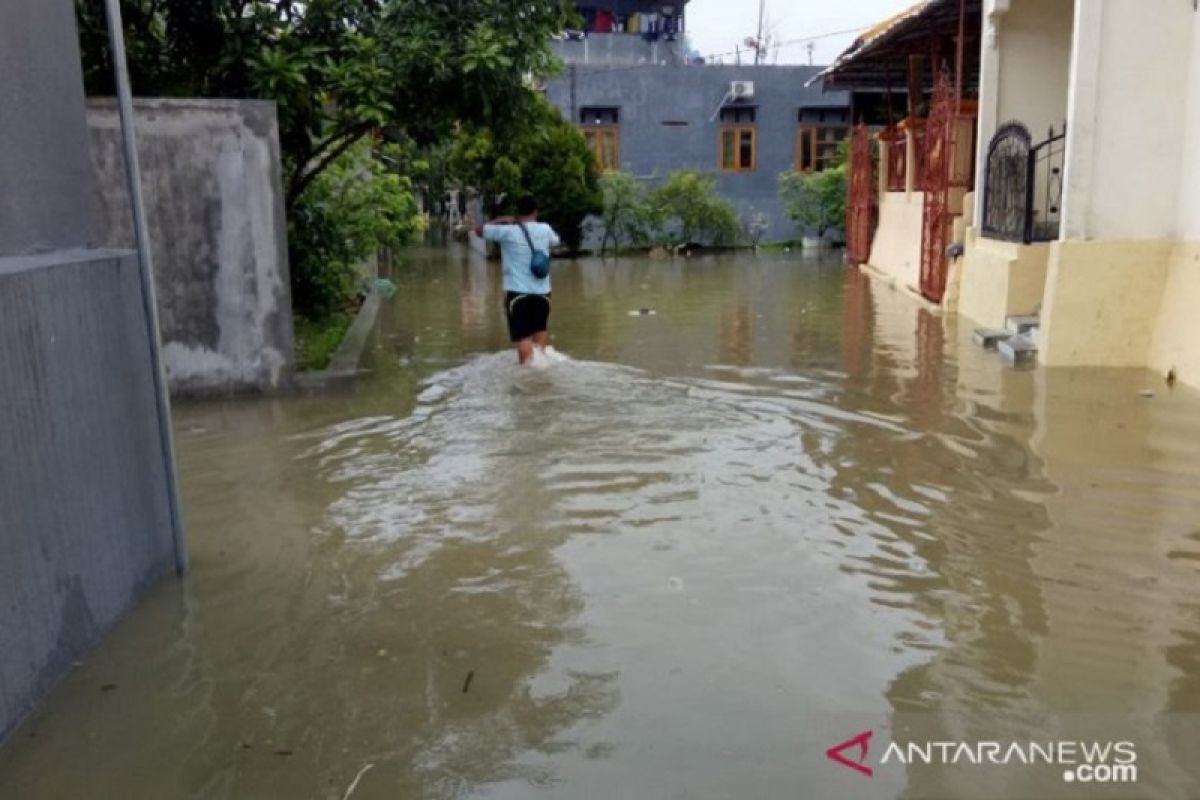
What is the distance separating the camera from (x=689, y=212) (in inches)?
1110

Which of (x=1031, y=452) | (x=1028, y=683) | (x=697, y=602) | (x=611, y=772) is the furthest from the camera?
(x=1031, y=452)

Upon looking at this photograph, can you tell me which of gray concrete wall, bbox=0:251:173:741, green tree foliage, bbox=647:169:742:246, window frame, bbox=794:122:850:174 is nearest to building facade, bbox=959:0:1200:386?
gray concrete wall, bbox=0:251:173:741

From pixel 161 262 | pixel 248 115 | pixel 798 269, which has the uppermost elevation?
pixel 248 115

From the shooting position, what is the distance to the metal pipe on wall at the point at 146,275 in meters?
4.12

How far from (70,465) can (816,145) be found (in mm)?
28996

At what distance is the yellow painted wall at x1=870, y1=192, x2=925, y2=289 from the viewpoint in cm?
1662

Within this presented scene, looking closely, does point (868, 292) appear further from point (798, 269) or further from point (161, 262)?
point (161, 262)

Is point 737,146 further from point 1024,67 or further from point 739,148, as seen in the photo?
point 1024,67

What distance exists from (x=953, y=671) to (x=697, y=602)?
3.35 ft

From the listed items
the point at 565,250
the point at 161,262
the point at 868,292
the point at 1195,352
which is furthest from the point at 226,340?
the point at 565,250

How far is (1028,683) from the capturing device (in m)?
3.56

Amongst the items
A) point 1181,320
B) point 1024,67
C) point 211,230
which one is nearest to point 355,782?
point 211,230

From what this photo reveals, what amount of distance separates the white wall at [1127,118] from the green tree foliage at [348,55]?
4507 millimetres

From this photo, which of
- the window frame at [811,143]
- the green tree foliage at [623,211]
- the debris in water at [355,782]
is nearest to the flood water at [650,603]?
the debris in water at [355,782]
